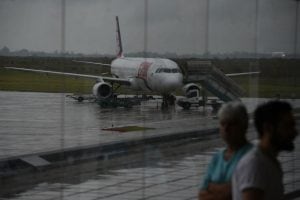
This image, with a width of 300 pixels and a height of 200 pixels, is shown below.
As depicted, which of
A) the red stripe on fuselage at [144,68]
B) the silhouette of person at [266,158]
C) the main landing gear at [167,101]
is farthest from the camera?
the main landing gear at [167,101]

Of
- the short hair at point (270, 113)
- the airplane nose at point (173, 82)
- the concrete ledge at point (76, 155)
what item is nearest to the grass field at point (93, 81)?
the concrete ledge at point (76, 155)

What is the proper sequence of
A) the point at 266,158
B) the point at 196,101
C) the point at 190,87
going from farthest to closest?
the point at 190,87, the point at 196,101, the point at 266,158

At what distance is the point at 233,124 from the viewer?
9.97 ft

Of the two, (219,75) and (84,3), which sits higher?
(84,3)

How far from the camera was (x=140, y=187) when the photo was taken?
6.70 meters

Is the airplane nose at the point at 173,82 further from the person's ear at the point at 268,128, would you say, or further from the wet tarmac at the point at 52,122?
the person's ear at the point at 268,128

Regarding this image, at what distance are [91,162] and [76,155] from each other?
0.58 ft

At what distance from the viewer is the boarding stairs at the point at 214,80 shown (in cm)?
879

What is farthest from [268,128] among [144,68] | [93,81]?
[144,68]

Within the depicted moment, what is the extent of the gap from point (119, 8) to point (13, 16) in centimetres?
152

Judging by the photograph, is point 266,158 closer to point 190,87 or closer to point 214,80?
point 214,80

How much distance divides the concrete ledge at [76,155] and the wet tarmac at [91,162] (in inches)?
3.1

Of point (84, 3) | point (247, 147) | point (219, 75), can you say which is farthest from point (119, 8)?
point (247, 147)

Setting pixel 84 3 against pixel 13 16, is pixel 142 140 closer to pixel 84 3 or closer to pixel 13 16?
pixel 84 3
